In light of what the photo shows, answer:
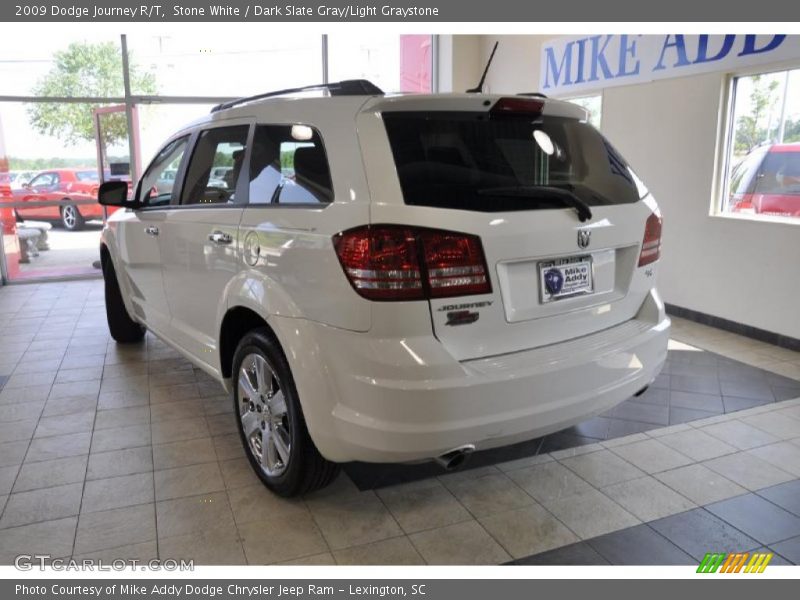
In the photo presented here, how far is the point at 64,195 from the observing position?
8.23 metres

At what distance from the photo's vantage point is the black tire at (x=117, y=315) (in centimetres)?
474

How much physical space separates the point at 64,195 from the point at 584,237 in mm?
7770

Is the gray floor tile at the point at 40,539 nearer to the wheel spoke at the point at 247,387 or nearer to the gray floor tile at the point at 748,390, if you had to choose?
the wheel spoke at the point at 247,387

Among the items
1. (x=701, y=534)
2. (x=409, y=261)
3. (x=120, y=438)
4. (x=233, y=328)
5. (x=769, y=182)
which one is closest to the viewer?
(x=409, y=261)

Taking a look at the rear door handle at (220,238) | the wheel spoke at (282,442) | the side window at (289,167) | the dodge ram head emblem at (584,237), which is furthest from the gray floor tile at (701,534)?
the rear door handle at (220,238)

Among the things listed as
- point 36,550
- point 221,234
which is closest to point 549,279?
point 221,234

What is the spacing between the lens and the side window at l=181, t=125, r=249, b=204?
2877 millimetres

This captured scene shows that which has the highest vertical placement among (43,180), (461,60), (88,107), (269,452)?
(461,60)

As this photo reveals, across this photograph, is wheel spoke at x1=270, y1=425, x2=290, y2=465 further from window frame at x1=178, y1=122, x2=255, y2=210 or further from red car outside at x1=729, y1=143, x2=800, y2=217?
red car outside at x1=729, y1=143, x2=800, y2=217

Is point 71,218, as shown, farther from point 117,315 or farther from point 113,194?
point 113,194

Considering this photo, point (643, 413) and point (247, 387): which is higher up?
point (247, 387)

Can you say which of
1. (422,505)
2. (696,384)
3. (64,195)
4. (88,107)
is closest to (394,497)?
(422,505)

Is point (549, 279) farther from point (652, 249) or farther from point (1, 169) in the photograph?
point (1, 169)

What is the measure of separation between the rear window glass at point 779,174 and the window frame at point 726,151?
209 millimetres
